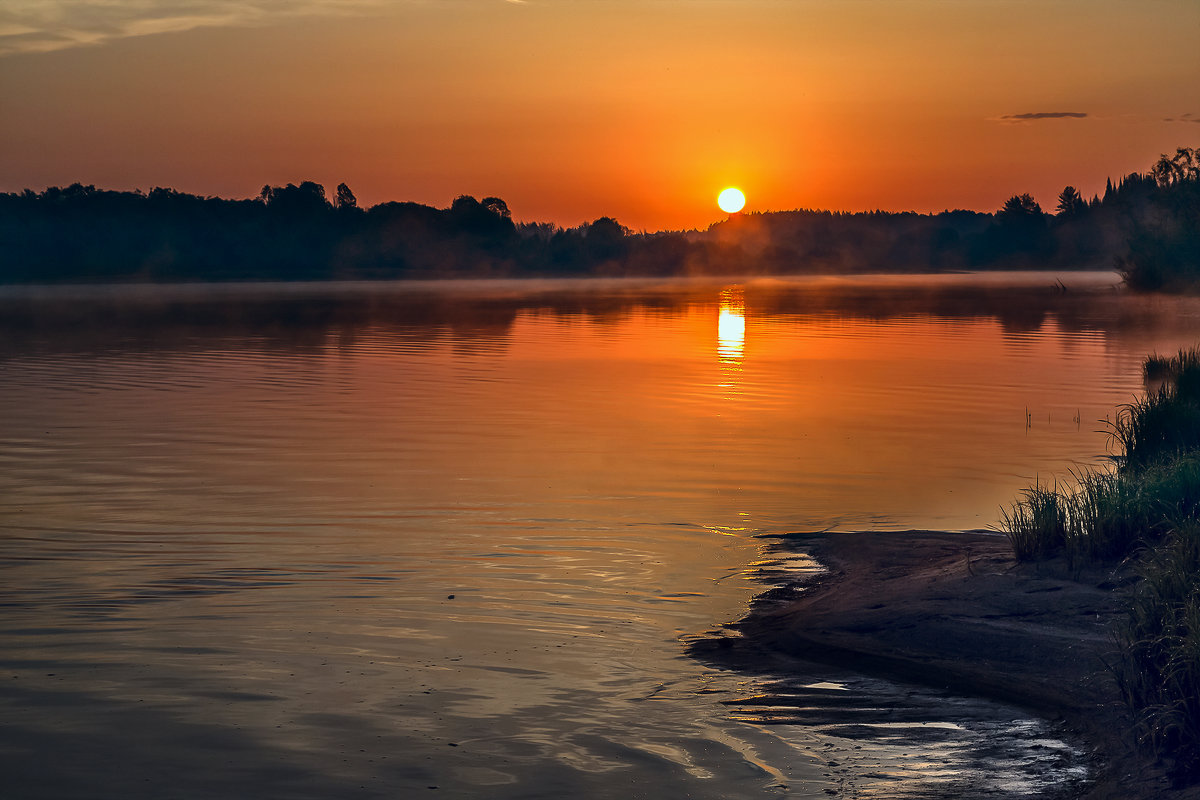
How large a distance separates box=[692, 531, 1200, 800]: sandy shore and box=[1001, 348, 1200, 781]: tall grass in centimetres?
27

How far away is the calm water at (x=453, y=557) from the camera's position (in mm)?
8367

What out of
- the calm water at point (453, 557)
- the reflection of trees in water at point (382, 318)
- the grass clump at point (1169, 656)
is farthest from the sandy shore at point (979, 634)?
the reflection of trees in water at point (382, 318)

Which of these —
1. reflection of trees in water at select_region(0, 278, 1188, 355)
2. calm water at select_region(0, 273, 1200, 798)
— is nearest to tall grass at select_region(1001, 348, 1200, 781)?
calm water at select_region(0, 273, 1200, 798)

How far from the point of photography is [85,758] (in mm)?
8336

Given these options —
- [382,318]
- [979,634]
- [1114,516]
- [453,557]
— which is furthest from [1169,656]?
[382,318]

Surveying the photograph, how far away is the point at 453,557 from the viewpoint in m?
14.0

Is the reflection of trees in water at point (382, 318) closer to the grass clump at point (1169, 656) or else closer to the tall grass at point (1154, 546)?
the tall grass at point (1154, 546)

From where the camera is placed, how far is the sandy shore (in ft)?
30.1

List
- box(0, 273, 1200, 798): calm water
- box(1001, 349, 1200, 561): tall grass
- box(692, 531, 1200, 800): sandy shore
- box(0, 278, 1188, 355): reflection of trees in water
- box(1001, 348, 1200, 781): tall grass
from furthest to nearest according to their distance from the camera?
box(0, 278, 1188, 355): reflection of trees in water, box(1001, 349, 1200, 561): tall grass, box(692, 531, 1200, 800): sandy shore, box(0, 273, 1200, 798): calm water, box(1001, 348, 1200, 781): tall grass

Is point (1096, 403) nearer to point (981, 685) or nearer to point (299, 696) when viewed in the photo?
point (981, 685)

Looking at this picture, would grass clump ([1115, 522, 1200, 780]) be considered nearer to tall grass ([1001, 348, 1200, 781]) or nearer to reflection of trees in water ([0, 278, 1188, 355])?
tall grass ([1001, 348, 1200, 781])

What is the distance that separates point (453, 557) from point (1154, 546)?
7.65 meters

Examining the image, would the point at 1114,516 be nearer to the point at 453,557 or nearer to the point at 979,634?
the point at 979,634

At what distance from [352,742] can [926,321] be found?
213ft
